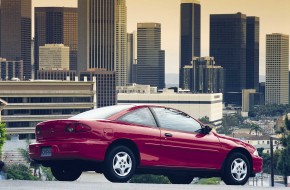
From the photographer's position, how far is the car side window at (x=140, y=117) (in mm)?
16328

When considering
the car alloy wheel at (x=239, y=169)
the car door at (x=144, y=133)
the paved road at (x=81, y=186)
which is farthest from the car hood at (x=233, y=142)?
the paved road at (x=81, y=186)

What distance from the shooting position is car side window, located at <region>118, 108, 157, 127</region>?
16.3 metres

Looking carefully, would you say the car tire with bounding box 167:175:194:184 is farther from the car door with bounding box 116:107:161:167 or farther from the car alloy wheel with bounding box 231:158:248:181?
the car door with bounding box 116:107:161:167

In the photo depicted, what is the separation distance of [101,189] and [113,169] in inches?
99.1

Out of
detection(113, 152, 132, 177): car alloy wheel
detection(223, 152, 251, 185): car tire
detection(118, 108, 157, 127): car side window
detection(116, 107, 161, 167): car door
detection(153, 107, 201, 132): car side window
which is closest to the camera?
detection(113, 152, 132, 177): car alloy wheel

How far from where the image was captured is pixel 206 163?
17.1 metres

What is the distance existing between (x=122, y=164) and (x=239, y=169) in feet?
7.57

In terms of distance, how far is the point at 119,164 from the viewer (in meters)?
16.1

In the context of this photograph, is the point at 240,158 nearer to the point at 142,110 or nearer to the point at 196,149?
the point at 196,149

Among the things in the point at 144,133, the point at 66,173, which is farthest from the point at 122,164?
the point at 66,173

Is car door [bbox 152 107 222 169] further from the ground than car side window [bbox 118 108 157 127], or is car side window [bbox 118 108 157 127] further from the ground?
car side window [bbox 118 108 157 127]

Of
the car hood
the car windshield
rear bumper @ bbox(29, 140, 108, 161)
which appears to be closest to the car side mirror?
the car hood

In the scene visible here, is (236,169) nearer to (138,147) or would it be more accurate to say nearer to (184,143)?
(184,143)

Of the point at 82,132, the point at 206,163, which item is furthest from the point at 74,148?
the point at 206,163
